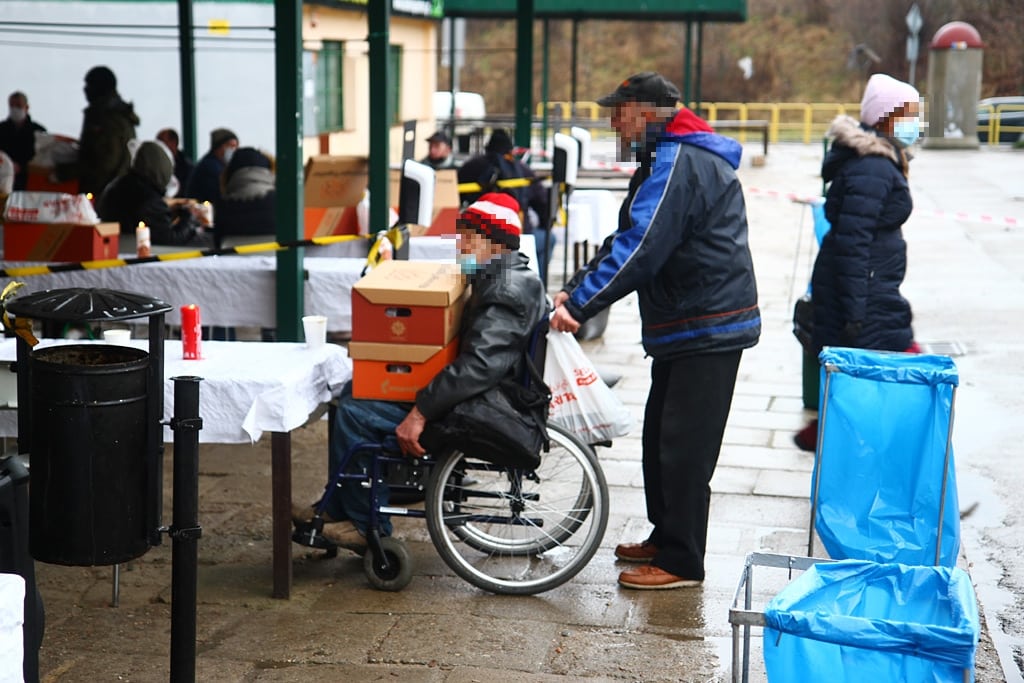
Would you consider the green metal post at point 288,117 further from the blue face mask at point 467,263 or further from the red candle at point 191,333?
the blue face mask at point 467,263

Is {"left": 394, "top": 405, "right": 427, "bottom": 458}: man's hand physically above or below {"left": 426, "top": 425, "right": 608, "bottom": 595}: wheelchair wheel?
above

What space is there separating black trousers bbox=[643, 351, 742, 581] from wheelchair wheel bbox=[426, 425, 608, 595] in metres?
0.30

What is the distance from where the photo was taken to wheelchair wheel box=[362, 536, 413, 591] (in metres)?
5.16

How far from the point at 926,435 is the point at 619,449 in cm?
278

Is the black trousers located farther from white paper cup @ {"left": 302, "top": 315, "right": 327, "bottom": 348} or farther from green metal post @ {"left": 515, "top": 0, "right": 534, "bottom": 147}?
green metal post @ {"left": 515, "top": 0, "right": 534, "bottom": 147}

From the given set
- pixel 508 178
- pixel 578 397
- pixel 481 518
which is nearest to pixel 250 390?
pixel 481 518

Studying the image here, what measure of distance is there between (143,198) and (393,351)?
16.6ft

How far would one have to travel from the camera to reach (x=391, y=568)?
204 inches

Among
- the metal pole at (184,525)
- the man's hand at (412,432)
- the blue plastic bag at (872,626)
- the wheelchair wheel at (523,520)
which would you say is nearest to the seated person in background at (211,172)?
the wheelchair wheel at (523,520)

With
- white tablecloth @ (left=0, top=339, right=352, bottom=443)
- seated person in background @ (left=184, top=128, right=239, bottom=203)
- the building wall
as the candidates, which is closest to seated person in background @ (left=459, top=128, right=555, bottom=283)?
seated person in background @ (left=184, top=128, right=239, bottom=203)

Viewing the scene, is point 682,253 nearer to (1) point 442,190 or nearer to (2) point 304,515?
(2) point 304,515

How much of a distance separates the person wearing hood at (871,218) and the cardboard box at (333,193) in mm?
3589

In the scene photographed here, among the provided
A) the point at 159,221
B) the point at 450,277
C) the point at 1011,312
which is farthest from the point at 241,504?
the point at 1011,312

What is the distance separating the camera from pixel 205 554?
5613mm
